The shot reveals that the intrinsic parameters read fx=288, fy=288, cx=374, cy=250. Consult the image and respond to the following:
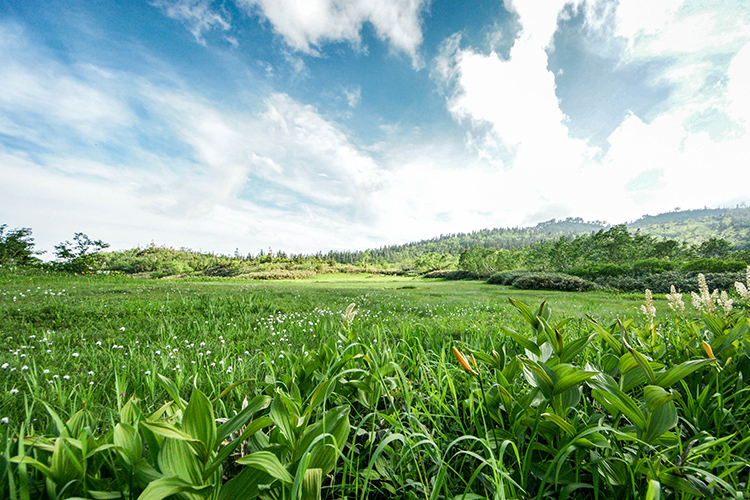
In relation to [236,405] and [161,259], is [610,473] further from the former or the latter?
[161,259]

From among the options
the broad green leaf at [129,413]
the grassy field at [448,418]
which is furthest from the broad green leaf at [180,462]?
the broad green leaf at [129,413]

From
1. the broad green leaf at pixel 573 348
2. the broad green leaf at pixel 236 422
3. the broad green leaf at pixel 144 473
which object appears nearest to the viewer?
the broad green leaf at pixel 144 473

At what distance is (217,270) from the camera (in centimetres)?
4747

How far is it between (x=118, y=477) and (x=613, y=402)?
1802 mm

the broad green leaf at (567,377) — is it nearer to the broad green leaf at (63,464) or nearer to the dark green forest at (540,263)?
the broad green leaf at (63,464)

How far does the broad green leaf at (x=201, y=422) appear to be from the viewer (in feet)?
2.89

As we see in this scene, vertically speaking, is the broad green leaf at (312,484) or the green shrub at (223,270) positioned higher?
the green shrub at (223,270)

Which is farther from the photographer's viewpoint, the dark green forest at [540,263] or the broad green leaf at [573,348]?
the dark green forest at [540,263]

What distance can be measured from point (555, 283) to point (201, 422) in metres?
21.1

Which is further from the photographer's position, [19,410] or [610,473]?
[19,410]

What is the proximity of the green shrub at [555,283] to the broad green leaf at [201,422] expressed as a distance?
21.0m

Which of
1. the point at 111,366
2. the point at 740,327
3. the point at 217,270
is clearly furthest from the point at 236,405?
the point at 217,270

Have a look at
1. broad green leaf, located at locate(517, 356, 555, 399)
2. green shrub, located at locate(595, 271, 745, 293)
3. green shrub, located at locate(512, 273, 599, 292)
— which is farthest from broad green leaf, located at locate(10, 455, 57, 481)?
green shrub, located at locate(512, 273, 599, 292)

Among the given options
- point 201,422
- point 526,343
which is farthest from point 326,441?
point 526,343
